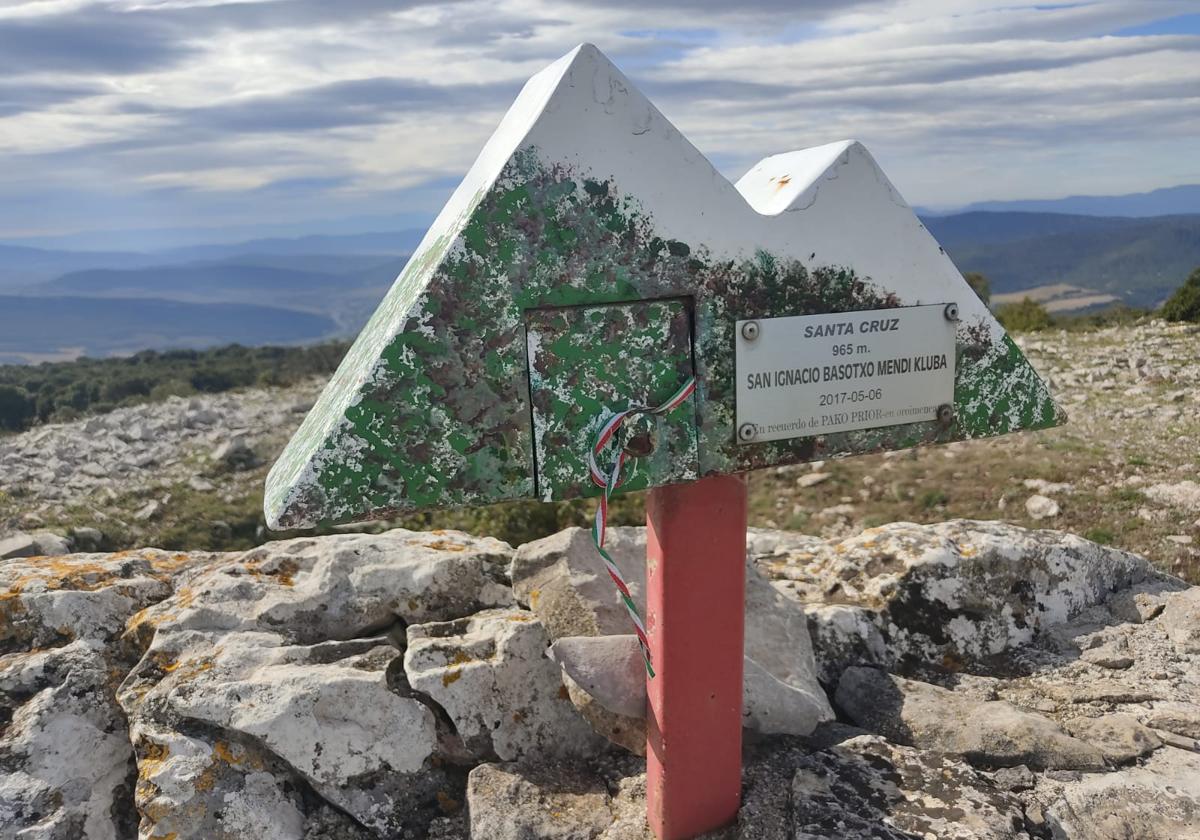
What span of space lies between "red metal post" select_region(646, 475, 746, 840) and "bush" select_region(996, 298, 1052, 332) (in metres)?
22.9

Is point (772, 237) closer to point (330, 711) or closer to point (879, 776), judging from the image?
point (879, 776)

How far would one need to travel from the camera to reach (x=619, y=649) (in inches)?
160

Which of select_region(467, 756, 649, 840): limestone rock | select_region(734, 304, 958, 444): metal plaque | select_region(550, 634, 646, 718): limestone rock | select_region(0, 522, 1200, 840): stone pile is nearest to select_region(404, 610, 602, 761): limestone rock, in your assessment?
select_region(0, 522, 1200, 840): stone pile

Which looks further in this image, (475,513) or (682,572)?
(475,513)

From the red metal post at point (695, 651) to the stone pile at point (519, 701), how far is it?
221mm

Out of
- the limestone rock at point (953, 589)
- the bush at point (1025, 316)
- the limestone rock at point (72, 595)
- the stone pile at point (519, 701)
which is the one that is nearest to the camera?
the stone pile at point (519, 701)

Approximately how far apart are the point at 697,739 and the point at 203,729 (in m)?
2.29

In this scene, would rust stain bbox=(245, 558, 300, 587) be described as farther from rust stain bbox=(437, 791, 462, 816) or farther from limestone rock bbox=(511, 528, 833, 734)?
rust stain bbox=(437, 791, 462, 816)

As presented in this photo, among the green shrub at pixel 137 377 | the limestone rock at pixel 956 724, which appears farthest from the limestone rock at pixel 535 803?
the green shrub at pixel 137 377

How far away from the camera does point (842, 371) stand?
335 cm

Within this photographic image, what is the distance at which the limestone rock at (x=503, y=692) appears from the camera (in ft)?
14.2

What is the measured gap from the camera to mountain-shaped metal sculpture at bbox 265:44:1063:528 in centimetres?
289

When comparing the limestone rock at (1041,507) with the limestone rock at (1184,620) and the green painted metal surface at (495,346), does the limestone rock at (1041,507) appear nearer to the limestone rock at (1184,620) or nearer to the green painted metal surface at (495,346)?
the limestone rock at (1184,620)

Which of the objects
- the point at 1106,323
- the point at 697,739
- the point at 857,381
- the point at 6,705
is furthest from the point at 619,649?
the point at 1106,323
